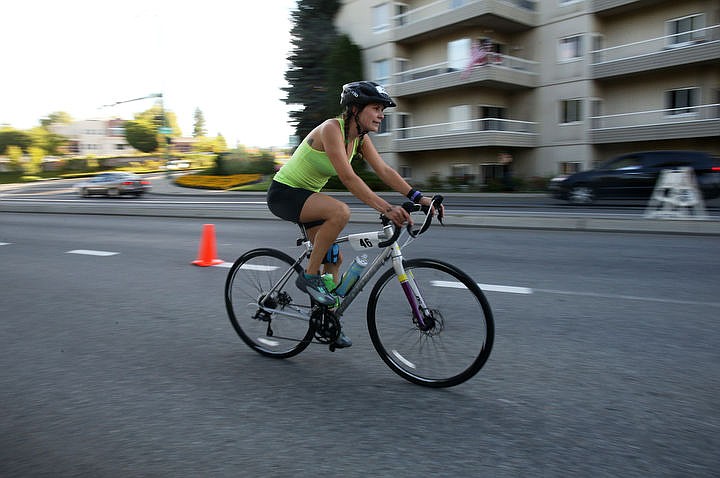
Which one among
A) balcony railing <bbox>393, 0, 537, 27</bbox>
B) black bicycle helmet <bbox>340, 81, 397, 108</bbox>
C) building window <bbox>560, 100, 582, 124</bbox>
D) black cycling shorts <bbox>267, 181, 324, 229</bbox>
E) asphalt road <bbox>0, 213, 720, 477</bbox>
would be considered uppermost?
balcony railing <bbox>393, 0, 537, 27</bbox>

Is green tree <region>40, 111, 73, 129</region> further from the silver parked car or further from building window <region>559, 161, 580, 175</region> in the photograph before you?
building window <region>559, 161, 580, 175</region>

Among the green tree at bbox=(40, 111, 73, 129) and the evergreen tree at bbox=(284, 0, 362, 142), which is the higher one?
the green tree at bbox=(40, 111, 73, 129)

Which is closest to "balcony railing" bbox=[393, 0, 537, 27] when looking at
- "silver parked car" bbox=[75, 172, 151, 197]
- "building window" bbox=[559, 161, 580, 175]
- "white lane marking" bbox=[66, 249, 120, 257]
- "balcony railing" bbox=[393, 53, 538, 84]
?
"balcony railing" bbox=[393, 53, 538, 84]

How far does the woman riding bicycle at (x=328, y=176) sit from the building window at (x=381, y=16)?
103 feet

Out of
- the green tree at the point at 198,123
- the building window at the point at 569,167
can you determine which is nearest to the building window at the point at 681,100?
the building window at the point at 569,167

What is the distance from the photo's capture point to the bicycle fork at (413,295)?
3340 millimetres

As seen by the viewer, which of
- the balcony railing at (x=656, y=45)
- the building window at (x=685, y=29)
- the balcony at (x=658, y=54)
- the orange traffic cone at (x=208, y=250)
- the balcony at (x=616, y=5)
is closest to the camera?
the orange traffic cone at (x=208, y=250)

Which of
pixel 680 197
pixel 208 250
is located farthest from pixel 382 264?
pixel 680 197

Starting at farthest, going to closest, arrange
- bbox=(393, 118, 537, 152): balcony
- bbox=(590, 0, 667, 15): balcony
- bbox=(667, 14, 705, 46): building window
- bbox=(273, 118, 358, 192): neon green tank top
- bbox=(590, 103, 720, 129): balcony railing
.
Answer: bbox=(393, 118, 537, 152): balcony, bbox=(590, 0, 667, 15): balcony, bbox=(667, 14, 705, 46): building window, bbox=(590, 103, 720, 129): balcony railing, bbox=(273, 118, 358, 192): neon green tank top

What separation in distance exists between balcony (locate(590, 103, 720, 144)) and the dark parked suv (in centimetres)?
807

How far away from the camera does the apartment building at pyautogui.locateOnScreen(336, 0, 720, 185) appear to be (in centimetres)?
2455

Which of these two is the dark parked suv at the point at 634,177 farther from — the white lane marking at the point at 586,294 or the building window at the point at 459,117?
the white lane marking at the point at 586,294

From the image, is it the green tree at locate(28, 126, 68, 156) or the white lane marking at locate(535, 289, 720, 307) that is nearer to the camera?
the white lane marking at locate(535, 289, 720, 307)

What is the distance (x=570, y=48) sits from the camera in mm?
27531
